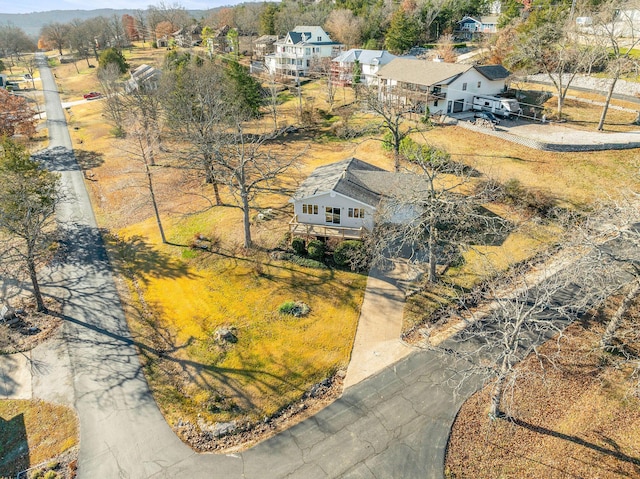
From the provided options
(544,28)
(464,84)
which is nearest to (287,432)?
(464,84)

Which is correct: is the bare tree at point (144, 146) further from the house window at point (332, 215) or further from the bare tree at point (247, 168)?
the house window at point (332, 215)

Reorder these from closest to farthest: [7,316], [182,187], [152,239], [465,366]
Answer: [465,366], [7,316], [152,239], [182,187]

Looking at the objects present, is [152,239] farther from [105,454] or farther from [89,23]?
[89,23]

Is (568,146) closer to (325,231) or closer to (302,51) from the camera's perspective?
(325,231)

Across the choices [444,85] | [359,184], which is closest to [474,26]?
[444,85]

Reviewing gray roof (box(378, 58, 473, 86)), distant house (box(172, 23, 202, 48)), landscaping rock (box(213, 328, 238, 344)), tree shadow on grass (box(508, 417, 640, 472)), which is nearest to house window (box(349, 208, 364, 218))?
landscaping rock (box(213, 328, 238, 344))
